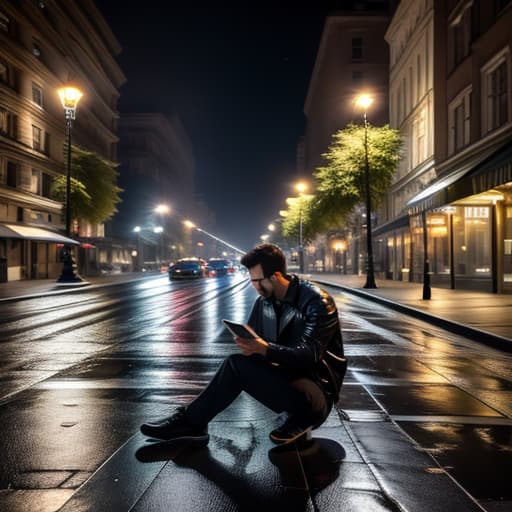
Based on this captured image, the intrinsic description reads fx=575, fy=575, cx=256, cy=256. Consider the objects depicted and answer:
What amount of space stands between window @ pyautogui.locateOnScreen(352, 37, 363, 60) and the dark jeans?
243ft

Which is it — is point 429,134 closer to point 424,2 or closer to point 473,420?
point 424,2

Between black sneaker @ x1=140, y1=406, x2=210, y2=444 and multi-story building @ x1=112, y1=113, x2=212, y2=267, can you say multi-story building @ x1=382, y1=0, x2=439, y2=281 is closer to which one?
black sneaker @ x1=140, y1=406, x2=210, y2=444

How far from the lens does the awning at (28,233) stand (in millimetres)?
33719

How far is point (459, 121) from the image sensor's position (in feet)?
88.1

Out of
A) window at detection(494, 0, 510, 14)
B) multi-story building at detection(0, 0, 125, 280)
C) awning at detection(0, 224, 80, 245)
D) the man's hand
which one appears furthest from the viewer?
multi-story building at detection(0, 0, 125, 280)

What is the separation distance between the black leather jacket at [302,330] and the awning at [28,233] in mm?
29566

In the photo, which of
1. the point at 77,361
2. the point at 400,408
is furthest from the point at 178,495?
the point at 77,361

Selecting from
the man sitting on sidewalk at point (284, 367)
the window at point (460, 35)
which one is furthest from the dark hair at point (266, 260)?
the window at point (460, 35)

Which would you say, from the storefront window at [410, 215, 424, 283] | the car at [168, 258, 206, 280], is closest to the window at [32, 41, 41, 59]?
the car at [168, 258, 206, 280]

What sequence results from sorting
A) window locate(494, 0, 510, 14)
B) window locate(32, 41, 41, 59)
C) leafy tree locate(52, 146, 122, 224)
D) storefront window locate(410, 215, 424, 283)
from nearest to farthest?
window locate(494, 0, 510, 14), storefront window locate(410, 215, 424, 283), window locate(32, 41, 41, 59), leafy tree locate(52, 146, 122, 224)

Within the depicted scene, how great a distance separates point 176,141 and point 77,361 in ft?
404

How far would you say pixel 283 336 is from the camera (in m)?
4.12

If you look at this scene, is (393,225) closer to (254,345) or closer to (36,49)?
(36,49)

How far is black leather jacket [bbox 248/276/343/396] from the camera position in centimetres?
381
